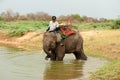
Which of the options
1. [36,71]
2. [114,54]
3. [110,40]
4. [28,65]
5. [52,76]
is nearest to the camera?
[52,76]

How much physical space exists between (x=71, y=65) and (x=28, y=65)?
175cm

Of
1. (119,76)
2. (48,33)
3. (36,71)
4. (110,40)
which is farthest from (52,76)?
(110,40)

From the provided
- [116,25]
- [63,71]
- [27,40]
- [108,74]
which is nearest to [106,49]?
Answer: [63,71]

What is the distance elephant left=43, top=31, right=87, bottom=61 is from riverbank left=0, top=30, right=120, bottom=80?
A: 61.4 inches

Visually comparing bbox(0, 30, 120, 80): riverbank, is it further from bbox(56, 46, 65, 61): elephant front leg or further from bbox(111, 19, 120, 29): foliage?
bbox(111, 19, 120, 29): foliage

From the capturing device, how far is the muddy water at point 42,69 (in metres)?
12.5

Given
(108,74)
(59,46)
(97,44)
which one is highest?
(59,46)

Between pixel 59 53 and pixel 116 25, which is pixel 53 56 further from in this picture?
pixel 116 25

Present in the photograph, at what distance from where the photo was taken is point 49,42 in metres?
16.6

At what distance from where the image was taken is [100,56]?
19.4m

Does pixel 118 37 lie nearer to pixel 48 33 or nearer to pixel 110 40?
pixel 110 40

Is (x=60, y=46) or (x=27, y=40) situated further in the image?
(x=27, y=40)

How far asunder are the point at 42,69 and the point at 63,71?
2.57 ft

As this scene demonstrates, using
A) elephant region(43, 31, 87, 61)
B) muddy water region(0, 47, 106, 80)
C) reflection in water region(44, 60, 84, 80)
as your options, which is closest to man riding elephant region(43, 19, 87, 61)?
elephant region(43, 31, 87, 61)
